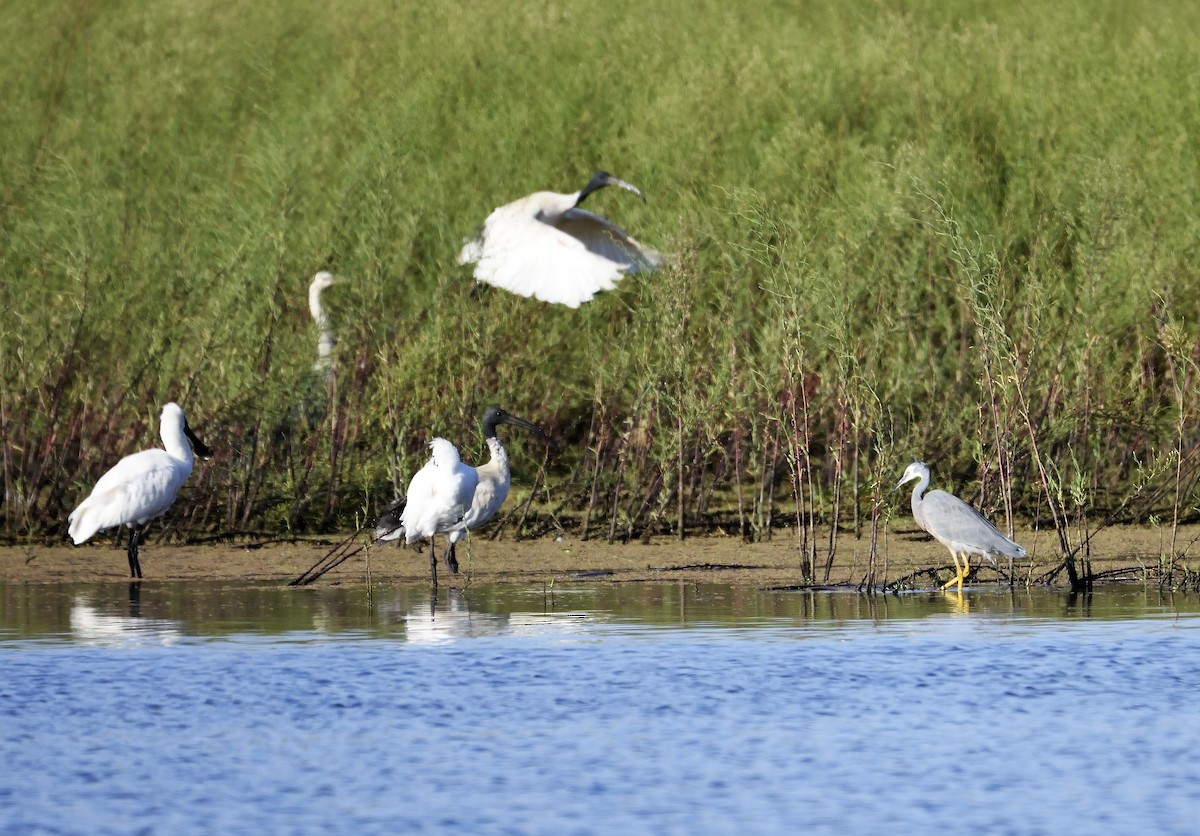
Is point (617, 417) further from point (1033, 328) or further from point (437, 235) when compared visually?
point (1033, 328)

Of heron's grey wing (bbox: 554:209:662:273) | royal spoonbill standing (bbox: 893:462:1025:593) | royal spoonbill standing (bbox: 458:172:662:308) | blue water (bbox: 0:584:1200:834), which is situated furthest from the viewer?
heron's grey wing (bbox: 554:209:662:273)

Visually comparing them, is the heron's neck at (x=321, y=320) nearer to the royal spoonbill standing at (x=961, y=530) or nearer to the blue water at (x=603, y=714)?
the blue water at (x=603, y=714)

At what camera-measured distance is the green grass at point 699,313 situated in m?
12.1

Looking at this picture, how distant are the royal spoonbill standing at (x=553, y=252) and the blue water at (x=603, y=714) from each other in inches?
125

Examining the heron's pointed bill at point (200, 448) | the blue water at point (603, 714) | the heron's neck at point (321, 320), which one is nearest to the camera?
→ the blue water at point (603, 714)

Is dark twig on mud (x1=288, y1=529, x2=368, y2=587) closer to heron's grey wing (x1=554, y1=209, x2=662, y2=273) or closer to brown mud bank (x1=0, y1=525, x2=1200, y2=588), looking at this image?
brown mud bank (x1=0, y1=525, x2=1200, y2=588)

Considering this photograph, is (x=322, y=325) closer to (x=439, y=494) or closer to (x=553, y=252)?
(x=553, y=252)

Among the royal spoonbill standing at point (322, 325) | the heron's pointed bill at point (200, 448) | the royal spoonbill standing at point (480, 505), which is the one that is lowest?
the royal spoonbill standing at point (480, 505)

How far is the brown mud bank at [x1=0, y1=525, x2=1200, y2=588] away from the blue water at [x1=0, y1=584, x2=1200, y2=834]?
79 cm

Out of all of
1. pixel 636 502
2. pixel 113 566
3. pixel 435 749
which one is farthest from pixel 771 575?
pixel 435 749

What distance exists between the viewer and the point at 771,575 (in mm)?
11172

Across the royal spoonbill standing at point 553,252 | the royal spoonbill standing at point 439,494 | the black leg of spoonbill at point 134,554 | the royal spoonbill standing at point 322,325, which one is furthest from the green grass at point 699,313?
the royal spoonbill standing at point 439,494

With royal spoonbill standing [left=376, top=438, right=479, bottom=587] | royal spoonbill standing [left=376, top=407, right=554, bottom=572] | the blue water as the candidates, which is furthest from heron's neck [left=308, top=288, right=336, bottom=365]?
the blue water

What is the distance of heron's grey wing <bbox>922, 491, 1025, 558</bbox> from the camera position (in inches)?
407
